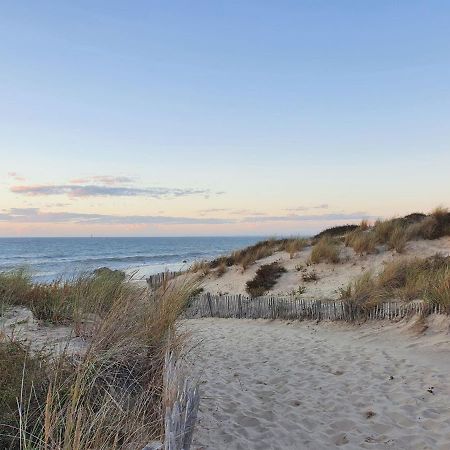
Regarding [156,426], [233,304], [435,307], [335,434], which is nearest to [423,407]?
[335,434]

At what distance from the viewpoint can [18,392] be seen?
3223mm

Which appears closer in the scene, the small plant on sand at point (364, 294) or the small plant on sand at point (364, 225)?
the small plant on sand at point (364, 294)

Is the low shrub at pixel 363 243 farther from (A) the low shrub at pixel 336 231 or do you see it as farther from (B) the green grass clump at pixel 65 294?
(B) the green grass clump at pixel 65 294

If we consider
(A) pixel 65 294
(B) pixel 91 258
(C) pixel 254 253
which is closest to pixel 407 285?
(A) pixel 65 294

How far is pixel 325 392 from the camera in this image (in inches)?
220

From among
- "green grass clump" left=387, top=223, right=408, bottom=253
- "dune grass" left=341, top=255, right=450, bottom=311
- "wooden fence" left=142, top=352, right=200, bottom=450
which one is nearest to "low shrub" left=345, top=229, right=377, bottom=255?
"green grass clump" left=387, top=223, right=408, bottom=253

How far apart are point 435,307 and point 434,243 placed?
311 inches

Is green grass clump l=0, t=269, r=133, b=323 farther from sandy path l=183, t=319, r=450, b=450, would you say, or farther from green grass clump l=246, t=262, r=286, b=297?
green grass clump l=246, t=262, r=286, b=297

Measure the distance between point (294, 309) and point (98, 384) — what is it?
293 inches

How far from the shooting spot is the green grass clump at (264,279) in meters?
14.6

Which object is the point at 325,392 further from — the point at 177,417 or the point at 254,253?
the point at 254,253

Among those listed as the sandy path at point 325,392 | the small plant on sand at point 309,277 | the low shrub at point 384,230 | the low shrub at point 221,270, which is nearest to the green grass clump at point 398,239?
the low shrub at point 384,230

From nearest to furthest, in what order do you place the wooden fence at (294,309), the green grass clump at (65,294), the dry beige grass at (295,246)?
1. the green grass clump at (65,294)
2. the wooden fence at (294,309)
3. the dry beige grass at (295,246)

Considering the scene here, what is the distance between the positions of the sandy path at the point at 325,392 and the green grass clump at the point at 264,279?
570cm
